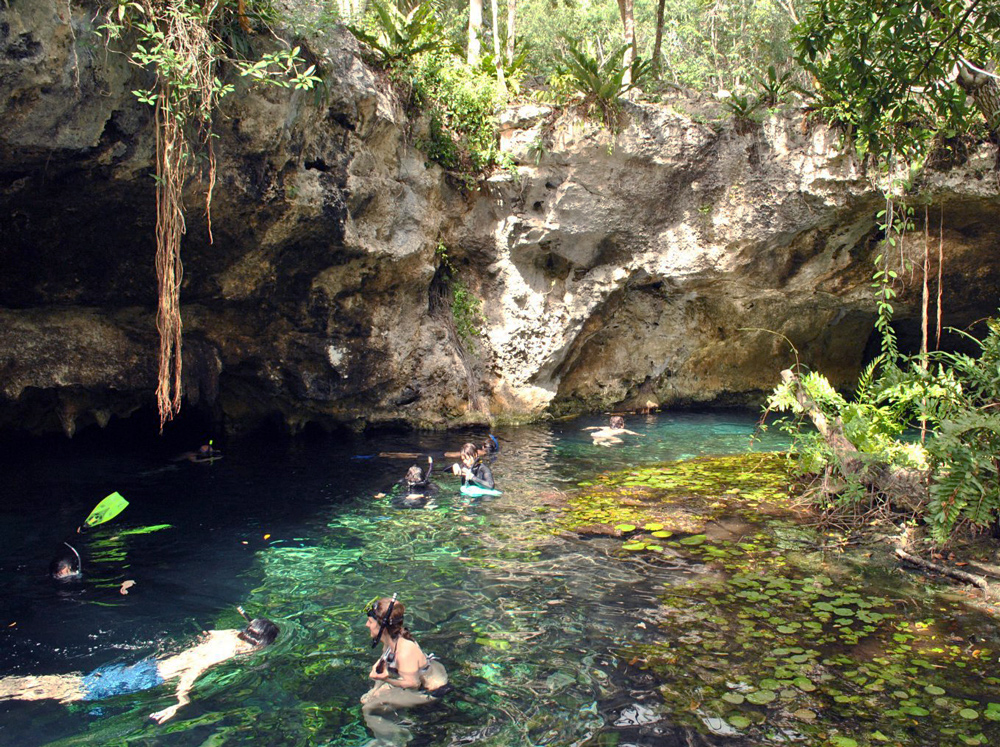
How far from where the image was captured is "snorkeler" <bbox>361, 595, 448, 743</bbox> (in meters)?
4.31

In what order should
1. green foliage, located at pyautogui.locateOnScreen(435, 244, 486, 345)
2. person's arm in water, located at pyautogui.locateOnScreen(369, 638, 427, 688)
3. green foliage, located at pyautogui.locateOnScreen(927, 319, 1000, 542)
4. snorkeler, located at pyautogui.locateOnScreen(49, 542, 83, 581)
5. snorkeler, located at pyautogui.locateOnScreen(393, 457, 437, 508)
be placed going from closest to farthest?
person's arm in water, located at pyautogui.locateOnScreen(369, 638, 427, 688) → green foliage, located at pyautogui.locateOnScreen(927, 319, 1000, 542) → snorkeler, located at pyautogui.locateOnScreen(49, 542, 83, 581) → snorkeler, located at pyautogui.locateOnScreen(393, 457, 437, 508) → green foliage, located at pyautogui.locateOnScreen(435, 244, 486, 345)

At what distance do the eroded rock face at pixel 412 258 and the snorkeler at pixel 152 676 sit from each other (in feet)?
18.0

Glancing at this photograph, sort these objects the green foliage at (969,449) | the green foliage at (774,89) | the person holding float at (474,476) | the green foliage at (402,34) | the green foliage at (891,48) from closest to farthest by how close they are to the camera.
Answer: the green foliage at (891,48)
the green foliage at (969,449)
the person holding float at (474,476)
the green foliage at (402,34)
the green foliage at (774,89)

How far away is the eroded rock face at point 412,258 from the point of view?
356 inches

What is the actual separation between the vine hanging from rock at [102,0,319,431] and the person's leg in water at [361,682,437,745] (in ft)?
Answer: 14.5

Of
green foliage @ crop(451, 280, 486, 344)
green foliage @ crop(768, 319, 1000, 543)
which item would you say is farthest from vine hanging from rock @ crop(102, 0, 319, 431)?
green foliage @ crop(768, 319, 1000, 543)

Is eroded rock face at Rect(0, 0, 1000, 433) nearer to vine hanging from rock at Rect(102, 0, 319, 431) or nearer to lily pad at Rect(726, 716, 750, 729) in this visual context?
vine hanging from rock at Rect(102, 0, 319, 431)

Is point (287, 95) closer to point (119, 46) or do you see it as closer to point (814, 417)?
point (119, 46)

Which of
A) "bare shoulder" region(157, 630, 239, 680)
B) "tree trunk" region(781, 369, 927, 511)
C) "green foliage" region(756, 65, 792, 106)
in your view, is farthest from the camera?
"green foliage" region(756, 65, 792, 106)

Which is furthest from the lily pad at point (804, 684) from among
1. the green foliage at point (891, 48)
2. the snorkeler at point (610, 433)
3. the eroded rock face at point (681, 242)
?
the eroded rock face at point (681, 242)

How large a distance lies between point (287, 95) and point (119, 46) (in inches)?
81.5

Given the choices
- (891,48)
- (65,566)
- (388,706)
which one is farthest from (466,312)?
(891,48)

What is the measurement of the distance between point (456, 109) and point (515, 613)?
1001 cm

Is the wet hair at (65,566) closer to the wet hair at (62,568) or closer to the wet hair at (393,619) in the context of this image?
the wet hair at (62,568)
